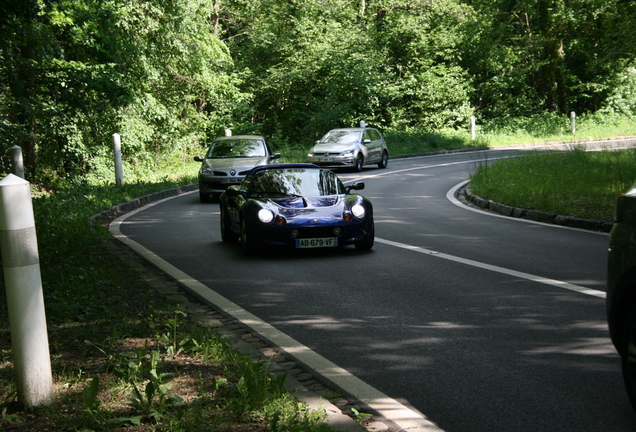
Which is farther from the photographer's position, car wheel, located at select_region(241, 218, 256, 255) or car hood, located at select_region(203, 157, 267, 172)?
car hood, located at select_region(203, 157, 267, 172)

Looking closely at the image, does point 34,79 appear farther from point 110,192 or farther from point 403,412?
point 403,412

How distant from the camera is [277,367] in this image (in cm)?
513

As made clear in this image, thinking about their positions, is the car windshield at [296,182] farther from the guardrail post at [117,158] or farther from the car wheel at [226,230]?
the guardrail post at [117,158]

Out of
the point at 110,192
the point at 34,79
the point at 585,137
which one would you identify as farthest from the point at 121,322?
the point at 585,137

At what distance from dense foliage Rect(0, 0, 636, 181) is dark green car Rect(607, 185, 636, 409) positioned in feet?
69.5

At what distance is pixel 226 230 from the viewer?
1151 centimetres

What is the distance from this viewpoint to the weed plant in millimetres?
13617

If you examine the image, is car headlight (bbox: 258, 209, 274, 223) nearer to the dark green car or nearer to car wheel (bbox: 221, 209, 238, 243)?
car wheel (bbox: 221, 209, 238, 243)

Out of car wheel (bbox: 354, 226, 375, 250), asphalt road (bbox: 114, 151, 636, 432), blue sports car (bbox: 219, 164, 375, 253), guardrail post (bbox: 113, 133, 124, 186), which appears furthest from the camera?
guardrail post (bbox: 113, 133, 124, 186)

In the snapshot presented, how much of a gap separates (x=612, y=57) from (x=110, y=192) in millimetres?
13378

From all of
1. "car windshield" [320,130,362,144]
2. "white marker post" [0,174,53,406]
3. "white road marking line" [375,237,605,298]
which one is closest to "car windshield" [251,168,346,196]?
"white road marking line" [375,237,605,298]

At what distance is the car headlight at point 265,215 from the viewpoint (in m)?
9.87

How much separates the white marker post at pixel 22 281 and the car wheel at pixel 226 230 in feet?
23.9

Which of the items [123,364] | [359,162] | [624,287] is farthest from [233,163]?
[624,287]
